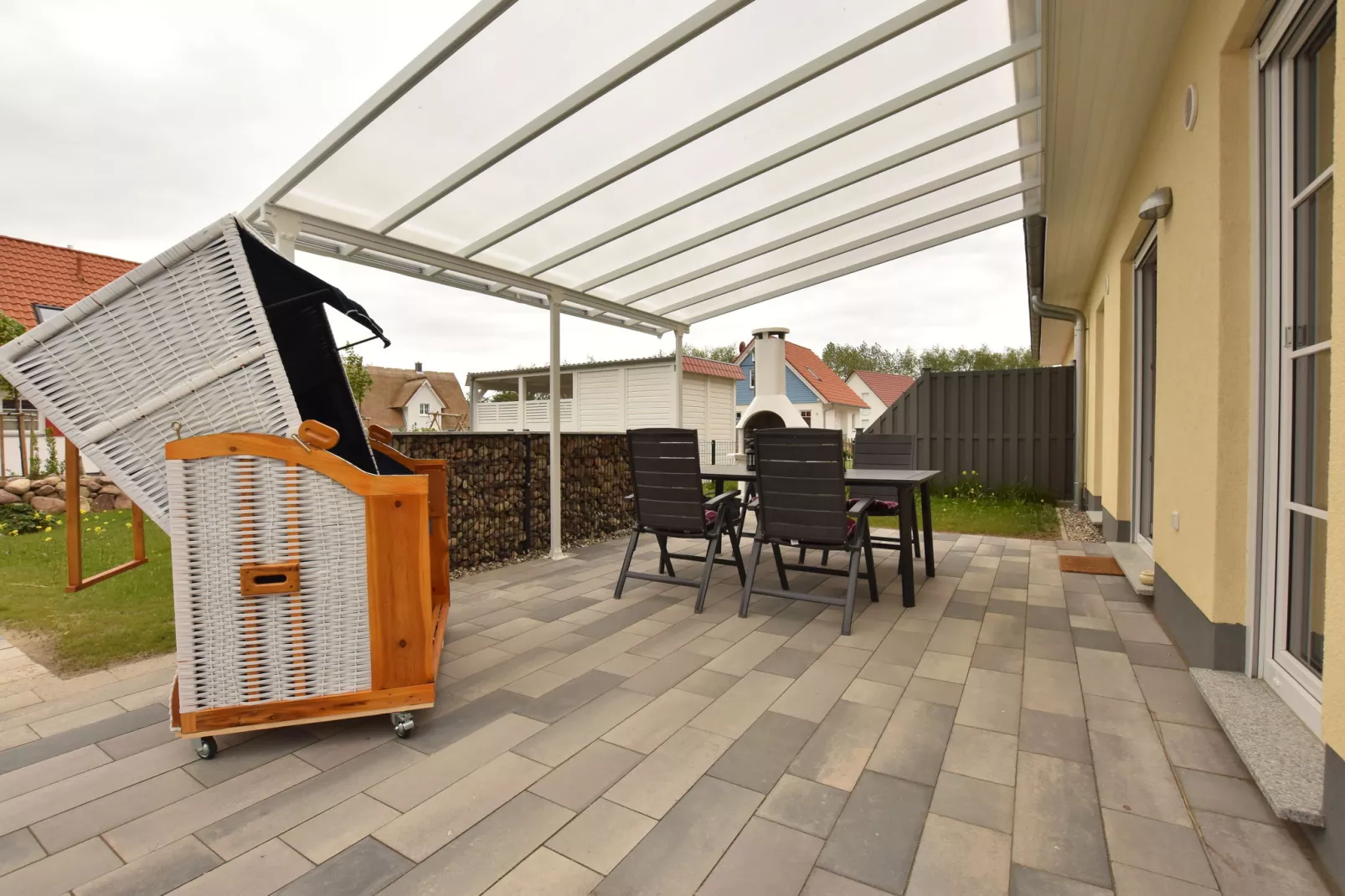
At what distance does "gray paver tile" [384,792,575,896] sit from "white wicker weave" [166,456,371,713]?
750 mm

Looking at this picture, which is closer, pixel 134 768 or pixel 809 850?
pixel 809 850

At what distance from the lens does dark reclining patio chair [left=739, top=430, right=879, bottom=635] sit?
3164 mm

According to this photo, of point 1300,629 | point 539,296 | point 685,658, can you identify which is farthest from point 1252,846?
point 539,296

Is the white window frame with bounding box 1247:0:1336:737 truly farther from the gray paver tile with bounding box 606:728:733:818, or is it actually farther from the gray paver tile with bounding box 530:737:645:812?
the gray paver tile with bounding box 530:737:645:812

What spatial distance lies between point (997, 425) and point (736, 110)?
7081 millimetres

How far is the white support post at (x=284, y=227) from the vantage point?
322 centimetres

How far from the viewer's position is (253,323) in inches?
75.2

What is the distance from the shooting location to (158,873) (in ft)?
4.47

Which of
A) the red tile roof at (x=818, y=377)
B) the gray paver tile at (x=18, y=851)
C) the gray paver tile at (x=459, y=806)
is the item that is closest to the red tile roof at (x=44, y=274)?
the gray paver tile at (x=18, y=851)

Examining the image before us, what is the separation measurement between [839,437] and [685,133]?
1.83m

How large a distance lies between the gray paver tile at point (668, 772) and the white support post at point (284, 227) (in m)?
3.16

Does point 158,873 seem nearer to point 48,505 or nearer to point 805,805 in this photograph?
point 805,805

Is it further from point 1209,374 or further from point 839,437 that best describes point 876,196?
point 1209,374

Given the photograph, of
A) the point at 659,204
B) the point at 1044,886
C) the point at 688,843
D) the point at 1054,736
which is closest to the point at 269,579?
the point at 688,843
